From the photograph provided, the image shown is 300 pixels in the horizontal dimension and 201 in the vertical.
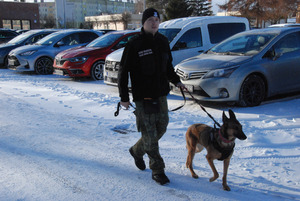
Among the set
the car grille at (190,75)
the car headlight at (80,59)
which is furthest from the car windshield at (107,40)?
the car grille at (190,75)

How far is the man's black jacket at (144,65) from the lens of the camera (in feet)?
10.2

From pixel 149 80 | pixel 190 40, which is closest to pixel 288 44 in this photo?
pixel 190 40

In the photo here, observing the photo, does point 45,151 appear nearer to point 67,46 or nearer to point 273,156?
point 273,156

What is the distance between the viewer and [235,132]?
9.51 ft

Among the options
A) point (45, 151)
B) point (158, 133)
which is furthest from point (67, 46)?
point (158, 133)

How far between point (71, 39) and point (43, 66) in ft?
5.38

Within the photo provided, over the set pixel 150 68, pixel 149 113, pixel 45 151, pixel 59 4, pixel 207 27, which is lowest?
pixel 45 151

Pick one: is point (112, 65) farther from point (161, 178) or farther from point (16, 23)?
point (16, 23)

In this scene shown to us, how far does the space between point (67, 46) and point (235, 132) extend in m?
10.7

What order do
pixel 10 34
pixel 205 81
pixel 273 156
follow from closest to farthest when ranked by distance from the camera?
1. pixel 273 156
2. pixel 205 81
3. pixel 10 34

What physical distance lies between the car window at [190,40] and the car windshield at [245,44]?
961 millimetres

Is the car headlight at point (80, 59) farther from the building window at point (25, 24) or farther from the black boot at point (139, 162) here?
the building window at point (25, 24)

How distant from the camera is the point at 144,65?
3113 mm

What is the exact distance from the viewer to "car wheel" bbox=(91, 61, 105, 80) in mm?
10086
